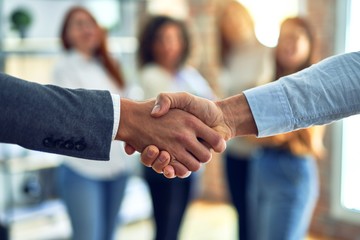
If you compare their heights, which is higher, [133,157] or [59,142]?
[59,142]

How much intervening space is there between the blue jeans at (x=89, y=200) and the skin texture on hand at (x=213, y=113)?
864 millimetres

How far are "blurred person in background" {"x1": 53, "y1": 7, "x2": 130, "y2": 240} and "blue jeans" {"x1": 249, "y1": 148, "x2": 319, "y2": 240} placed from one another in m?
0.70

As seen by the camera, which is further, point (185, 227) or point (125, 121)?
point (185, 227)

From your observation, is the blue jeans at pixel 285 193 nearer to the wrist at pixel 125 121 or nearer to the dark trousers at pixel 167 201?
the dark trousers at pixel 167 201

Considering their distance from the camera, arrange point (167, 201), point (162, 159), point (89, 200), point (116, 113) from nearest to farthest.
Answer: point (116, 113)
point (162, 159)
point (89, 200)
point (167, 201)

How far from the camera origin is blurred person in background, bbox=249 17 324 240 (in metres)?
2.11

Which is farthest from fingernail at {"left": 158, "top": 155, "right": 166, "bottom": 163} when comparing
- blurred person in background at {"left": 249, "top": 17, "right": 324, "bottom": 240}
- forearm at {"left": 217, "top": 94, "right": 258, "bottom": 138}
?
blurred person in background at {"left": 249, "top": 17, "right": 324, "bottom": 240}

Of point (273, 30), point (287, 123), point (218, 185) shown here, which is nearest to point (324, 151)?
point (273, 30)

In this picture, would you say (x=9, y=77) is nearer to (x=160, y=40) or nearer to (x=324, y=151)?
(x=160, y=40)

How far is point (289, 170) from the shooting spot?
212 centimetres

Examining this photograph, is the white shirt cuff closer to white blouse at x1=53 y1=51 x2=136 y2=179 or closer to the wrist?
the wrist

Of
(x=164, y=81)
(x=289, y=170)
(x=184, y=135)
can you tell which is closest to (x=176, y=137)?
(x=184, y=135)

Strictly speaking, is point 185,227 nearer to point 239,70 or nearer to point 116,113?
point 239,70

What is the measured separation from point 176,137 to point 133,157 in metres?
2.10
